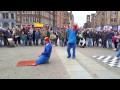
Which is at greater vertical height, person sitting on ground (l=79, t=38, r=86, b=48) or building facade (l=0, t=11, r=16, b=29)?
building facade (l=0, t=11, r=16, b=29)

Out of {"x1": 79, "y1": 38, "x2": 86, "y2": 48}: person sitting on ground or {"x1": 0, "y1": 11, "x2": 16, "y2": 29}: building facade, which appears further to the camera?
{"x1": 0, "y1": 11, "x2": 16, "y2": 29}: building facade

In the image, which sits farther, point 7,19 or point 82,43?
point 7,19

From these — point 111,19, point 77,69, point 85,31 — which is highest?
point 111,19

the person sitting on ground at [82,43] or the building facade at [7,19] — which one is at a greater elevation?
the building facade at [7,19]

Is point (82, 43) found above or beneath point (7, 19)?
beneath

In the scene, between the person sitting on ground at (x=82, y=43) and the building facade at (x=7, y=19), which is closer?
the person sitting on ground at (x=82, y=43)

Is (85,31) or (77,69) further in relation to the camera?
(85,31)
